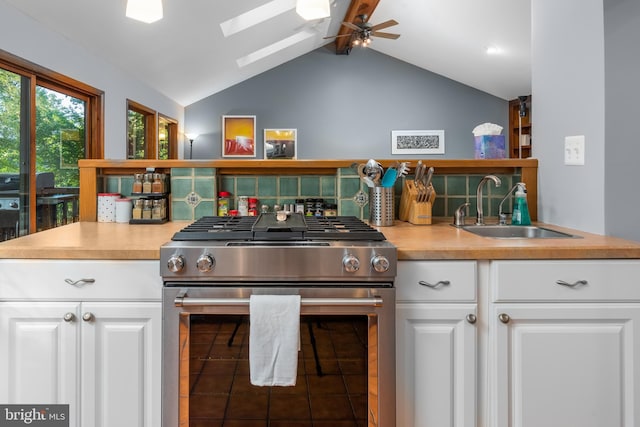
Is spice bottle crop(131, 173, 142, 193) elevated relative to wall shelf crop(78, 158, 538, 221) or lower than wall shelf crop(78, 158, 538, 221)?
lower

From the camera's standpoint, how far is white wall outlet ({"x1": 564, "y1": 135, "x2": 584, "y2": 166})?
1688mm

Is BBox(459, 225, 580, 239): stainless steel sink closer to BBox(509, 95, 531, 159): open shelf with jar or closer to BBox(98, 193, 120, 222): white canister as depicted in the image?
BBox(98, 193, 120, 222): white canister

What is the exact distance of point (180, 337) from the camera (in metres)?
1.36

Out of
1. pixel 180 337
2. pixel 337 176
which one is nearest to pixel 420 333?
pixel 180 337

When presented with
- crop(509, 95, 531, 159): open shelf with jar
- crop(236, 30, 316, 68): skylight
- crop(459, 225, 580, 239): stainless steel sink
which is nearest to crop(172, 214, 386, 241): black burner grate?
crop(459, 225, 580, 239): stainless steel sink

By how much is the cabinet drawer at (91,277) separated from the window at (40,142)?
232 centimetres

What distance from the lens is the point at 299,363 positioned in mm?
1354

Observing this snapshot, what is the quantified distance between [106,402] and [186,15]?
372cm

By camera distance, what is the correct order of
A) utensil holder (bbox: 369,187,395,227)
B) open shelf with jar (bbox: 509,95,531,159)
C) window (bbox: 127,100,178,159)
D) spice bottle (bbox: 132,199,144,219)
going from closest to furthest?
utensil holder (bbox: 369,187,395,227) < spice bottle (bbox: 132,199,144,219) < window (bbox: 127,100,178,159) < open shelf with jar (bbox: 509,95,531,159)

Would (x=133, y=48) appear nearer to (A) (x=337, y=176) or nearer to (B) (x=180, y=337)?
(A) (x=337, y=176)

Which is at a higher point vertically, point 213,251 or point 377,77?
point 377,77

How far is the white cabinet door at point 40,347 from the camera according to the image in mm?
1378

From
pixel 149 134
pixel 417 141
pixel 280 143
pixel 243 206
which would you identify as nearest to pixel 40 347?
pixel 243 206

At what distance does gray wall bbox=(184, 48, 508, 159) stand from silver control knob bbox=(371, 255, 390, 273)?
6.11 m
